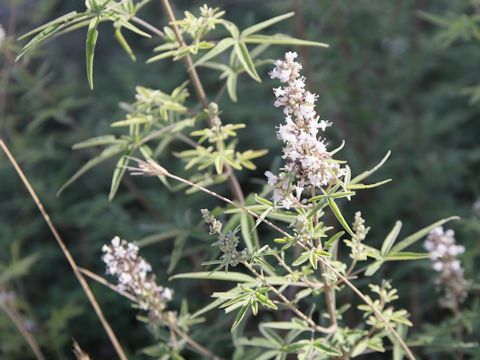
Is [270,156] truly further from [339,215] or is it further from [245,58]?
[339,215]

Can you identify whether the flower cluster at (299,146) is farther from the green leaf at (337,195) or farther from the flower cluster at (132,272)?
the flower cluster at (132,272)

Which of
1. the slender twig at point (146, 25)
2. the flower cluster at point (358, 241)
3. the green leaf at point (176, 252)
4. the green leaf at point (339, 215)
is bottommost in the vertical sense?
the green leaf at point (176, 252)

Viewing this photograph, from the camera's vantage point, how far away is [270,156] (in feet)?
17.7

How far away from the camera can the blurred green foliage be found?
4219 mm

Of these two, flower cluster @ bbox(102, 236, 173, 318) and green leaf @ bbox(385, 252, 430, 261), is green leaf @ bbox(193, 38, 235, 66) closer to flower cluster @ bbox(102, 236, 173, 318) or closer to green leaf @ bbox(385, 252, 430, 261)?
flower cluster @ bbox(102, 236, 173, 318)

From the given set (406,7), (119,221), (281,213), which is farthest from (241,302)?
(406,7)

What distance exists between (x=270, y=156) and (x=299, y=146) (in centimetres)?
327

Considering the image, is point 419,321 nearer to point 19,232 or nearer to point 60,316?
point 60,316

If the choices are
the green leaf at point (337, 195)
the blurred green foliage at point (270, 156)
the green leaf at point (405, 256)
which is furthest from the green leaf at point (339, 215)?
the blurred green foliage at point (270, 156)

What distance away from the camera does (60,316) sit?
4.07m

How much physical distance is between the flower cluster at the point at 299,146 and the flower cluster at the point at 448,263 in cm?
113

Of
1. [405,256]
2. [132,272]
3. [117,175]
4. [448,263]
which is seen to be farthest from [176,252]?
[448,263]

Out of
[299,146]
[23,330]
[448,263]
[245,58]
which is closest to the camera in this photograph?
[299,146]

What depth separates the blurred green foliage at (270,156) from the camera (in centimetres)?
422
